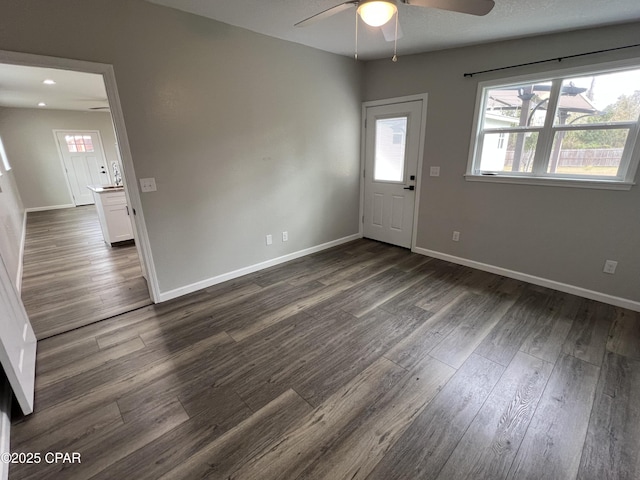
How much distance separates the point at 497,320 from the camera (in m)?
2.54

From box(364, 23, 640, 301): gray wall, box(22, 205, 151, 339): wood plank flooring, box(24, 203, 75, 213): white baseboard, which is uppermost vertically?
box(364, 23, 640, 301): gray wall

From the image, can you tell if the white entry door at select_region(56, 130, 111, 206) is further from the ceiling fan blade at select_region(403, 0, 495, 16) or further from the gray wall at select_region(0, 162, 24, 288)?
the ceiling fan blade at select_region(403, 0, 495, 16)

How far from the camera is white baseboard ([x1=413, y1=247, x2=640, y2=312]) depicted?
2.70 m

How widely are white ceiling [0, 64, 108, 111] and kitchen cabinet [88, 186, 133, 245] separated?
1623 mm

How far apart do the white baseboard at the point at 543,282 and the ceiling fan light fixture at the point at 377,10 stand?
3005 millimetres

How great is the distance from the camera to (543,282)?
10.3 ft

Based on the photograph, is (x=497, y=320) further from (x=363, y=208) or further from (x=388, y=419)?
(x=363, y=208)

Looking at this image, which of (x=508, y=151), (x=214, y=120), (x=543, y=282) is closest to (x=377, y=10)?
(x=214, y=120)

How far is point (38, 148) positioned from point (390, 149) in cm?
896

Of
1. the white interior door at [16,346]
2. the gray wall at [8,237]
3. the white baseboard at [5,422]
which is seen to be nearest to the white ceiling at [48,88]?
the gray wall at [8,237]

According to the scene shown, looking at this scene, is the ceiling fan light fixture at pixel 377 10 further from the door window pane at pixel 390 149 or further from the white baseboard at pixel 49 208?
the white baseboard at pixel 49 208

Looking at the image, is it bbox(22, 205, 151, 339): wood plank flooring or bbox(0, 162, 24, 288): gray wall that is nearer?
bbox(22, 205, 151, 339): wood plank flooring

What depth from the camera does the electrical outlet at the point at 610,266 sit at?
8.82 feet

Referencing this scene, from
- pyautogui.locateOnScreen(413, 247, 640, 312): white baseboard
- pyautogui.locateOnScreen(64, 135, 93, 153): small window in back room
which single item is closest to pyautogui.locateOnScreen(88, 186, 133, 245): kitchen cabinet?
pyautogui.locateOnScreen(413, 247, 640, 312): white baseboard
